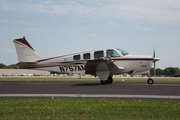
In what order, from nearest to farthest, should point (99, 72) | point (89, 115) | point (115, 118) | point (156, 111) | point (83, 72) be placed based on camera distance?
point (115, 118) < point (89, 115) < point (156, 111) < point (99, 72) < point (83, 72)

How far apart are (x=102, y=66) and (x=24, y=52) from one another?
8.63 metres

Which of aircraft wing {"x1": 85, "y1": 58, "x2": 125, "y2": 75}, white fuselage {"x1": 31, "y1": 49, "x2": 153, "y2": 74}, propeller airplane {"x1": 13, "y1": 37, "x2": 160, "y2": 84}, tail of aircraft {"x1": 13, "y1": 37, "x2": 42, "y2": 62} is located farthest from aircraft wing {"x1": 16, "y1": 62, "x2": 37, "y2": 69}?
aircraft wing {"x1": 85, "y1": 58, "x2": 125, "y2": 75}

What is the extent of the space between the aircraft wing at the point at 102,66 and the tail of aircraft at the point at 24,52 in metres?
6.03

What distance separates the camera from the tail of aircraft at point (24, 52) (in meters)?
18.6

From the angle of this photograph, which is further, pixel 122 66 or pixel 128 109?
pixel 122 66

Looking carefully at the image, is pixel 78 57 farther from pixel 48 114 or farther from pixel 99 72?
pixel 48 114

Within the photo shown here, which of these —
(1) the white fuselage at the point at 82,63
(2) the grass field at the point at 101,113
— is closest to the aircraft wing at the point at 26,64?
(1) the white fuselage at the point at 82,63

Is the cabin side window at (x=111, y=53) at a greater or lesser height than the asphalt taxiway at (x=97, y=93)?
greater

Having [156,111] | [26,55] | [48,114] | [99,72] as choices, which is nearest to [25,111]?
[48,114]

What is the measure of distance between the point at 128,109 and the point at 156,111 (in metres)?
0.79

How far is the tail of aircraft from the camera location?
1859cm

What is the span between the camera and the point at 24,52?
18.7 meters

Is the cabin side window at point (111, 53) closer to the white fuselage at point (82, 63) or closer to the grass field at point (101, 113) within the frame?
the white fuselage at point (82, 63)

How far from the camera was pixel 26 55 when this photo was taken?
18.7 meters
